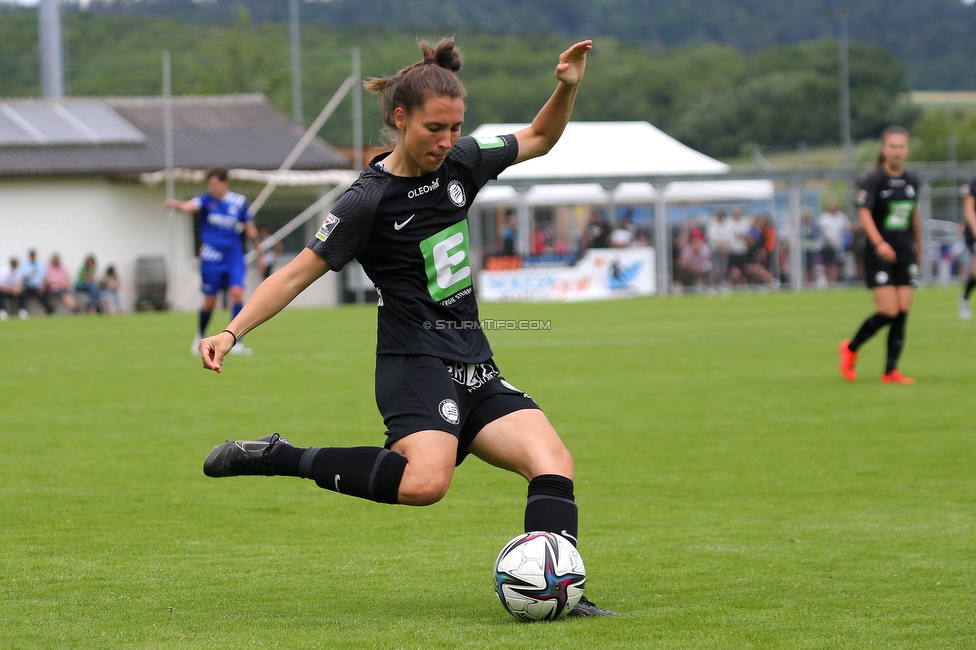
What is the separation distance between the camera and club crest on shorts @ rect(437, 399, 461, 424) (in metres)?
4.41

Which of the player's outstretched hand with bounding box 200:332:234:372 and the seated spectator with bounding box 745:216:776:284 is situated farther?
the seated spectator with bounding box 745:216:776:284

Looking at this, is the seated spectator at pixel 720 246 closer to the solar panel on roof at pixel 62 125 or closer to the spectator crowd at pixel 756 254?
the spectator crowd at pixel 756 254

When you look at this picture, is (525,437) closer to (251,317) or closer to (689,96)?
(251,317)

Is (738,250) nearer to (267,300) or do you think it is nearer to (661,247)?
(661,247)

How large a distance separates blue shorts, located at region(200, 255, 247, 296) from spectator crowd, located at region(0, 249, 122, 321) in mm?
12411

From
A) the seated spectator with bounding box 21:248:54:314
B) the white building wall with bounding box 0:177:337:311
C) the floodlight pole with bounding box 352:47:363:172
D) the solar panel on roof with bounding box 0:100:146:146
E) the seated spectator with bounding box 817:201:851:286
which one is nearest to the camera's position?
the seated spectator with bounding box 21:248:54:314

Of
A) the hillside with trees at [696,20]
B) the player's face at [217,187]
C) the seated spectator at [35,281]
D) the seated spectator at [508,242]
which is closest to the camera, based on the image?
the player's face at [217,187]

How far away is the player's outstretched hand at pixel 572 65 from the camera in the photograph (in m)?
4.70

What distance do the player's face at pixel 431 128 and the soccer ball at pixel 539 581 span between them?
54.2 inches

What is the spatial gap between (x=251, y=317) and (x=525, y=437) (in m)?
1.03

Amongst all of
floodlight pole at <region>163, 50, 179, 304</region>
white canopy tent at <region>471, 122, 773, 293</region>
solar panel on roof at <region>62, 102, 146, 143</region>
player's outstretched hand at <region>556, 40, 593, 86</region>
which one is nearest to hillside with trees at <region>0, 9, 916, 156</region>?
solar panel on roof at <region>62, 102, 146, 143</region>

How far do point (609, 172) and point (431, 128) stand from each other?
2792 centimetres

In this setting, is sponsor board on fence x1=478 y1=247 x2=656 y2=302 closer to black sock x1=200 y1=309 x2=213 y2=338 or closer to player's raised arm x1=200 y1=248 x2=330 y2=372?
black sock x1=200 y1=309 x2=213 y2=338

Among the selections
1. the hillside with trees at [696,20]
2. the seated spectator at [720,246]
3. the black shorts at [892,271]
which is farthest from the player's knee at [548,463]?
the hillside with trees at [696,20]
